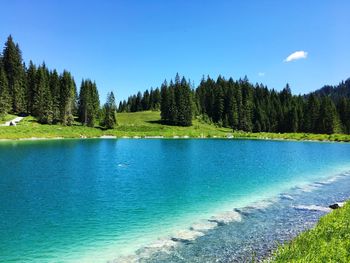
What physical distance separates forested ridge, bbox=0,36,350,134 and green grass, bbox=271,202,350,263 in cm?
10484

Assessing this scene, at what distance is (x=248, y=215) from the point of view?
2056 cm

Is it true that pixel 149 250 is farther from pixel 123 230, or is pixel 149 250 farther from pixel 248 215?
pixel 248 215

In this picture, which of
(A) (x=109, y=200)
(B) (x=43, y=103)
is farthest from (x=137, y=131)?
(A) (x=109, y=200)

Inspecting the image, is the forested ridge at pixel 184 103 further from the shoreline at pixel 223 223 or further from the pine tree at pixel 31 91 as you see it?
the shoreline at pixel 223 223

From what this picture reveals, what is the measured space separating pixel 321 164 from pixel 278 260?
4239 cm

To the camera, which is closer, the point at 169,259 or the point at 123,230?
the point at 169,259

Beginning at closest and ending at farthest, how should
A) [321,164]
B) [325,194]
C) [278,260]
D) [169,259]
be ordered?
1. [278,260]
2. [169,259]
3. [325,194]
4. [321,164]

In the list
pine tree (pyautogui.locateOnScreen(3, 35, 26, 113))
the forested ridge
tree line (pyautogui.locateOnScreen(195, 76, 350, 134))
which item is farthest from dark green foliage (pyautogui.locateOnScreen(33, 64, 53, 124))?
tree line (pyautogui.locateOnScreen(195, 76, 350, 134))

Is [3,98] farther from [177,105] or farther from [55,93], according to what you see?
[177,105]

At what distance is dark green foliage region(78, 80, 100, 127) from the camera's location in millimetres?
126062

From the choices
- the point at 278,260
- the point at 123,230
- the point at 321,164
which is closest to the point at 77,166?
the point at 123,230

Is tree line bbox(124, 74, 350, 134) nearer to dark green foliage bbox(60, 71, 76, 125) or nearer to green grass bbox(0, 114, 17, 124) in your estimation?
dark green foliage bbox(60, 71, 76, 125)

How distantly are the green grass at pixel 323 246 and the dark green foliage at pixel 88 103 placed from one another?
4600 inches

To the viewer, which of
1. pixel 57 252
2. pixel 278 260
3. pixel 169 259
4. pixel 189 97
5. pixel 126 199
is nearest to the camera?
pixel 278 260
